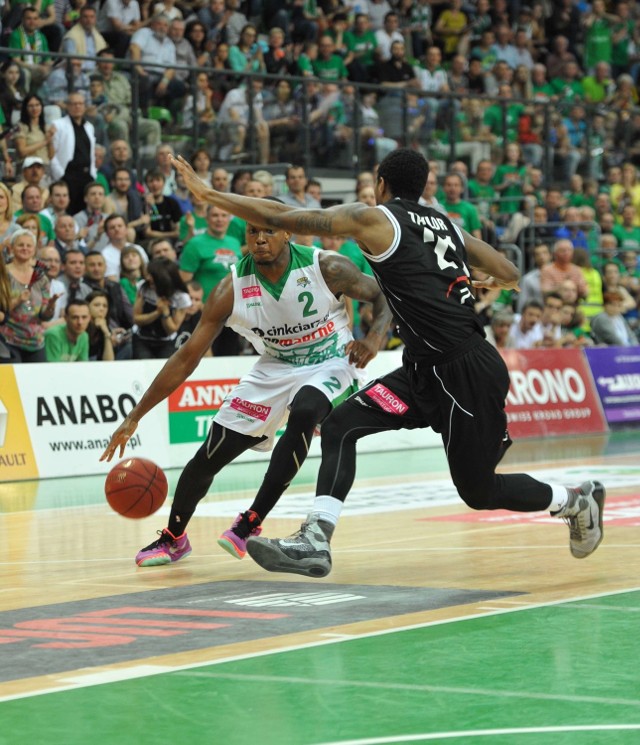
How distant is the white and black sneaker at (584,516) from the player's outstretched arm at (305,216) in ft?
5.89

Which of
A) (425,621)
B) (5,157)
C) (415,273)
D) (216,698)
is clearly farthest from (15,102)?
(216,698)

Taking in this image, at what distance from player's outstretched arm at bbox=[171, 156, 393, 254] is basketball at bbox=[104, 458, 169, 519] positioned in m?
2.42

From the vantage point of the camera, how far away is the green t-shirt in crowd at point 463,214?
67.8ft

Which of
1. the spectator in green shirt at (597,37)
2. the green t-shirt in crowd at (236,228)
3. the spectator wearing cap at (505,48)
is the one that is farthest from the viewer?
the spectator in green shirt at (597,37)

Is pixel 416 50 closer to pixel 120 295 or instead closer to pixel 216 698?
pixel 120 295

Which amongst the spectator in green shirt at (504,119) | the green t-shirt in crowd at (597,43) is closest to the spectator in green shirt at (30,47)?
the spectator in green shirt at (504,119)

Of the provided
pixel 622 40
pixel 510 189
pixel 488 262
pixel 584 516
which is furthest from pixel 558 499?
pixel 622 40

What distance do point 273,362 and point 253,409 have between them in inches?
14.5

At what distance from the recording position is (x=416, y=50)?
25.9 m

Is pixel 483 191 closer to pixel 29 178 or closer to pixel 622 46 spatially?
pixel 622 46

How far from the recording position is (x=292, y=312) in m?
8.55

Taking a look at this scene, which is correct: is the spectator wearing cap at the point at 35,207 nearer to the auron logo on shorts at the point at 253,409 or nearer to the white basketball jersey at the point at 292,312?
the white basketball jersey at the point at 292,312

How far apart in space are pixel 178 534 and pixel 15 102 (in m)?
9.60

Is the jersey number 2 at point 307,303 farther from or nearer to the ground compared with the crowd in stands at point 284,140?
farther from the ground
